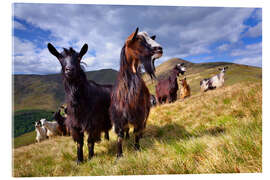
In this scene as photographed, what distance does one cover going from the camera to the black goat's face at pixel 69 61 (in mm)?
2320

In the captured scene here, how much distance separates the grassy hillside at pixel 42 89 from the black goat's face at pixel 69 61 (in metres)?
0.40

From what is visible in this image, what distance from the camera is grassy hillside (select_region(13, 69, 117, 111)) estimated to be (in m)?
2.78

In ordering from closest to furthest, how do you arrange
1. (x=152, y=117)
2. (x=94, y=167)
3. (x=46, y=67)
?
(x=94, y=167) < (x=46, y=67) < (x=152, y=117)

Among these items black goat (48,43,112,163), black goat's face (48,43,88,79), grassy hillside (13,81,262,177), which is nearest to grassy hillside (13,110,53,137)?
grassy hillside (13,81,262,177)

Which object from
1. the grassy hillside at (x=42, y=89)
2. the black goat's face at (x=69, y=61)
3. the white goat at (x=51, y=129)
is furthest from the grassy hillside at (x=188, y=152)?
the white goat at (x=51, y=129)

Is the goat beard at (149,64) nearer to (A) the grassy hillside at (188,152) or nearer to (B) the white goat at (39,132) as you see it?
(A) the grassy hillside at (188,152)

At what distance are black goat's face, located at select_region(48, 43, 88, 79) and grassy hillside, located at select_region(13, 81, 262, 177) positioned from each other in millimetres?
1584

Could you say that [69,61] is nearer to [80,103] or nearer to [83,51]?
[83,51]

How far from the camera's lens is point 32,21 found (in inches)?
117

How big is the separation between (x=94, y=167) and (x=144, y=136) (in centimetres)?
133

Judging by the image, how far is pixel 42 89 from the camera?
342cm

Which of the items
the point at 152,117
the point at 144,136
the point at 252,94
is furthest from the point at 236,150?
the point at 152,117

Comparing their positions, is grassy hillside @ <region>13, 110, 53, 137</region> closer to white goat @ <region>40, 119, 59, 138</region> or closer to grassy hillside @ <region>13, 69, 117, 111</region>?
grassy hillside @ <region>13, 69, 117, 111</region>

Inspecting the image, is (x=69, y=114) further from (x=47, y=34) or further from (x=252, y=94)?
(x=252, y=94)
